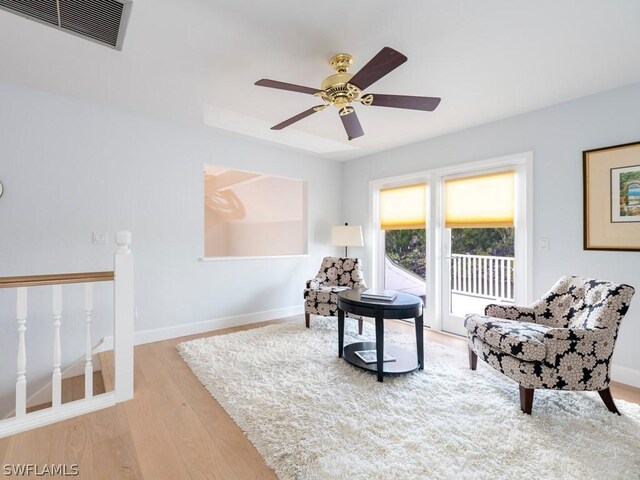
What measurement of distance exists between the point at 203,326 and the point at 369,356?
2.11 metres

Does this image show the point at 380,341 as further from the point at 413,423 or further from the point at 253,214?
the point at 253,214

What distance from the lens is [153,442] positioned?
1682 millimetres

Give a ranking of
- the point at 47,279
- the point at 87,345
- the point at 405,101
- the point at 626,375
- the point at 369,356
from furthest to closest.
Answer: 1. the point at 369,356
2. the point at 626,375
3. the point at 405,101
4. the point at 87,345
5. the point at 47,279

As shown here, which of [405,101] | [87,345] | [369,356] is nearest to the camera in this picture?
[87,345]

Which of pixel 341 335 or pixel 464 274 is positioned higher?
pixel 464 274

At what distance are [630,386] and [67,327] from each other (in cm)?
491

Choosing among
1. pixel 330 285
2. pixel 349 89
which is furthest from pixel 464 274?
pixel 349 89

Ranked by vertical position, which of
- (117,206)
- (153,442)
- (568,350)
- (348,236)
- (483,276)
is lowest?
(153,442)

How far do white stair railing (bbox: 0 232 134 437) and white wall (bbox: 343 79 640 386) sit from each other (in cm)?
309

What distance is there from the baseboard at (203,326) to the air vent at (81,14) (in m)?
2.64

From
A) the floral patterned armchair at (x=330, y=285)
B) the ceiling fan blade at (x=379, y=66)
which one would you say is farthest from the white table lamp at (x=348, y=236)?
the ceiling fan blade at (x=379, y=66)

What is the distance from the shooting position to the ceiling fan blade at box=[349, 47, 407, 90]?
5.10 ft

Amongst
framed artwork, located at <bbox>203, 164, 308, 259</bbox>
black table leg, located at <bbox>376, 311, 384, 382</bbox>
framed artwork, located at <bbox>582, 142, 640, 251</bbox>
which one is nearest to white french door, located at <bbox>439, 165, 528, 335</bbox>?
framed artwork, located at <bbox>582, 142, 640, 251</bbox>

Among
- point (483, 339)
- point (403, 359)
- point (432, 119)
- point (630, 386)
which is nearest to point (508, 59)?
point (432, 119)
